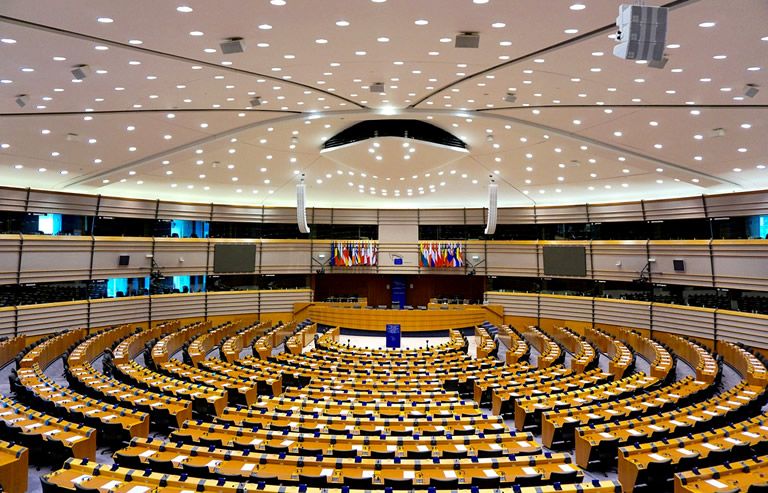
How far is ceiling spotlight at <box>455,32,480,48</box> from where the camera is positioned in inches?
346

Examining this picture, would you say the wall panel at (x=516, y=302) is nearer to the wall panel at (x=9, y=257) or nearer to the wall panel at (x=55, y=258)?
the wall panel at (x=55, y=258)

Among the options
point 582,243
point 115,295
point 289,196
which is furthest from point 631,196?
point 115,295

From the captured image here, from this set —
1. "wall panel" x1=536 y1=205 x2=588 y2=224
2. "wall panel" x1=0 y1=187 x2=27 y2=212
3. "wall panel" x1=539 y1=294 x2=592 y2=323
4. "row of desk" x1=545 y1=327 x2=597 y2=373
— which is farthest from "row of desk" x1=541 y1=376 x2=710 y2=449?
"wall panel" x1=0 y1=187 x2=27 y2=212

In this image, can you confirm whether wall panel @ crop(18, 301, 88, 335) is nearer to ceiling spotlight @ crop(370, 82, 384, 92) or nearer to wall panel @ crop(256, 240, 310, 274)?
wall panel @ crop(256, 240, 310, 274)

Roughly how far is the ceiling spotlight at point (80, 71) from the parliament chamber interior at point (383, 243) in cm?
5

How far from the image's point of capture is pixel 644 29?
5582 millimetres

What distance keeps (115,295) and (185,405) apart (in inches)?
680

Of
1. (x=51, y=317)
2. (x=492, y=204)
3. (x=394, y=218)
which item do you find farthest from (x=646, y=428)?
(x=51, y=317)

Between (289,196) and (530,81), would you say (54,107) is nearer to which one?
(530,81)

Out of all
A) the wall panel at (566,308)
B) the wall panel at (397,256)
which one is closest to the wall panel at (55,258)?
the wall panel at (397,256)

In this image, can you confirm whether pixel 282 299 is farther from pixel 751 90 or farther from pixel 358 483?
pixel 751 90

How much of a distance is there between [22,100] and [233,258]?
18.2 m

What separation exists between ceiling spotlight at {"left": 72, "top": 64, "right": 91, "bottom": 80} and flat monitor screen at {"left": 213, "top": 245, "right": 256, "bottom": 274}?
64.2 feet

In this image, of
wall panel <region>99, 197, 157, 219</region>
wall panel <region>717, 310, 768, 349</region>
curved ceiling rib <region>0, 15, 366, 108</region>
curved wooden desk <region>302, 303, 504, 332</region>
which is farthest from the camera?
curved wooden desk <region>302, 303, 504, 332</region>
